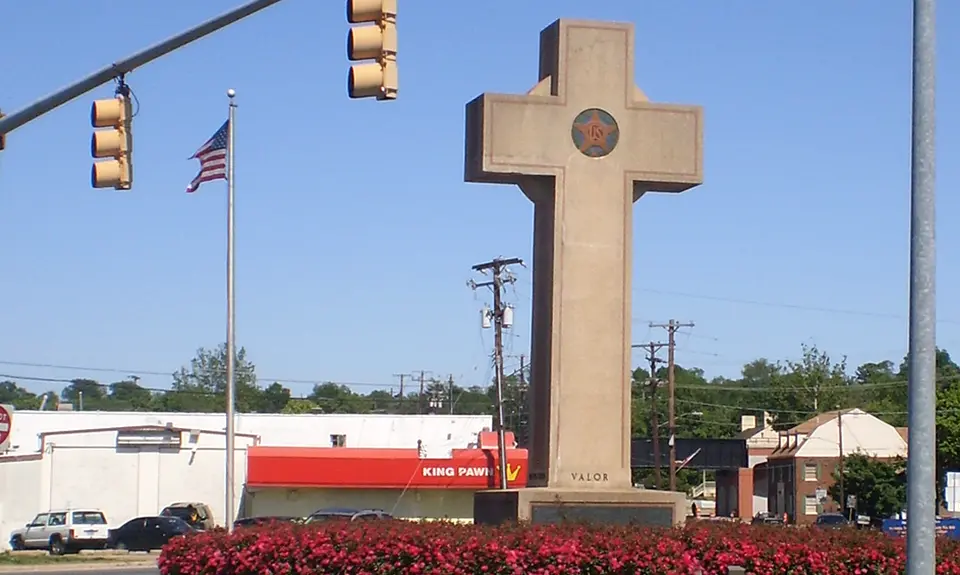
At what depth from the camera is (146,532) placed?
51.7m

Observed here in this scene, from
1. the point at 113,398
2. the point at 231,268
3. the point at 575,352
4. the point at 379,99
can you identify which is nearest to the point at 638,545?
the point at 575,352

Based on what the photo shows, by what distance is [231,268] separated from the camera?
35.8 metres

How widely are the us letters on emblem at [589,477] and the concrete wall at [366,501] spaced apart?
42.0m

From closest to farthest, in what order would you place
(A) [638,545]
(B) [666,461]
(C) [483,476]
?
(A) [638,545], (C) [483,476], (B) [666,461]

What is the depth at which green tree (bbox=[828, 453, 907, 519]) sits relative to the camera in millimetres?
86750

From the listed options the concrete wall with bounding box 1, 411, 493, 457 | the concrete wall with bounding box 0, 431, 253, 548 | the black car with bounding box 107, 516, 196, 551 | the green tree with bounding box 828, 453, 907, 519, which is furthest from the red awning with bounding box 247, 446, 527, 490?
the green tree with bounding box 828, 453, 907, 519

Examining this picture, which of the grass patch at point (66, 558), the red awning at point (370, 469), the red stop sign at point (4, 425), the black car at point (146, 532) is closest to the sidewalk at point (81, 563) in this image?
the grass patch at point (66, 558)

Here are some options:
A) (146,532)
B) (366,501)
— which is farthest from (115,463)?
(366,501)

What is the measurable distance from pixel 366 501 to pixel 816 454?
4804 centimetres

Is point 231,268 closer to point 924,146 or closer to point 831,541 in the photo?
point 831,541

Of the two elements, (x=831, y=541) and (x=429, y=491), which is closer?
(x=831, y=541)

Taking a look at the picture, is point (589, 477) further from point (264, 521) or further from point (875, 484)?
point (875, 484)

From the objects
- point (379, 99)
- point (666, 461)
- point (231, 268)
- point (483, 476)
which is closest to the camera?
point (379, 99)

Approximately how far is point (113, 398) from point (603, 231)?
17664 cm
